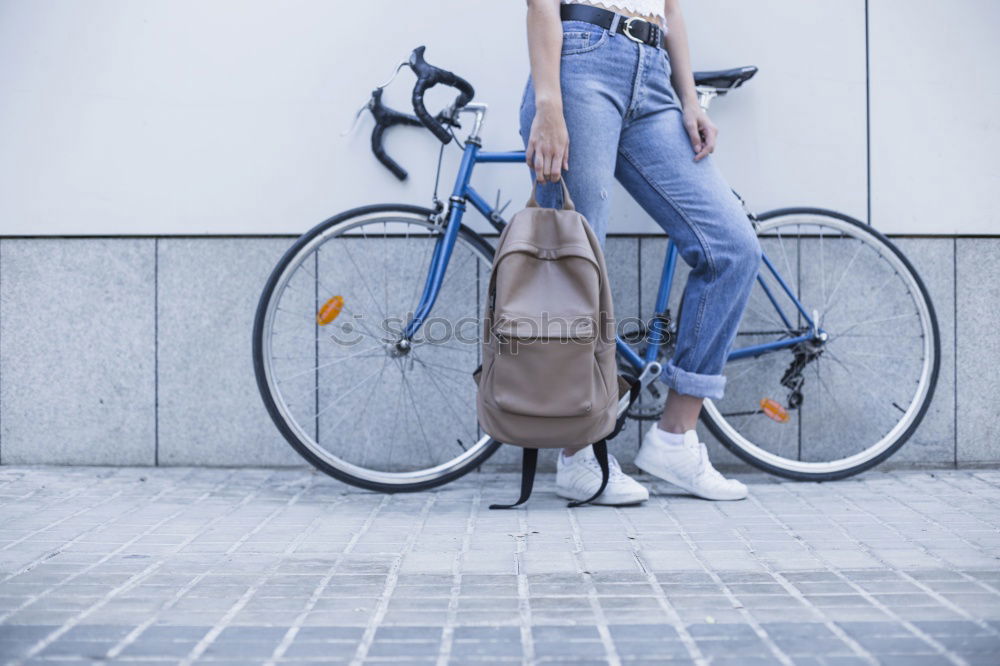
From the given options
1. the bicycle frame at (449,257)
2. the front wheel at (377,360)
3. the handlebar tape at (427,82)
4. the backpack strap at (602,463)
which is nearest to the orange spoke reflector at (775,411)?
the bicycle frame at (449,257)

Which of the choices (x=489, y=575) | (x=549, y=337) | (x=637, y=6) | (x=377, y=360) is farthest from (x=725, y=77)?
(x=489, y=575)

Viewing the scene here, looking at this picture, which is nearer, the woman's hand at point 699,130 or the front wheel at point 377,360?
the woman's hand at point 699,130

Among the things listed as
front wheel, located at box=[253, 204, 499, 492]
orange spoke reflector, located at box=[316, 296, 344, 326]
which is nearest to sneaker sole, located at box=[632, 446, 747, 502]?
front wheel, located at box=[253, 204, 499, 492]

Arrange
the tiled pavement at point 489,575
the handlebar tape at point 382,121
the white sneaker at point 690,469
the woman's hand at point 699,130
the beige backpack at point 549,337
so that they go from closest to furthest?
the tiled pavement at point 489,575
the beige backpack at point 549,337
the woman's hand at point 699,130
the white sneaker at point 690,469
the handlebar tape at point 382,121

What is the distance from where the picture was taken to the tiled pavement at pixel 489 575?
2.03 m

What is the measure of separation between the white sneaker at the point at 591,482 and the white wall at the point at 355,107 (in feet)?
3.40

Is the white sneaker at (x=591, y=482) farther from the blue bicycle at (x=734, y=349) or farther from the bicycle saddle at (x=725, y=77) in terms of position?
the bicycle saddle at (x=725, y=77)

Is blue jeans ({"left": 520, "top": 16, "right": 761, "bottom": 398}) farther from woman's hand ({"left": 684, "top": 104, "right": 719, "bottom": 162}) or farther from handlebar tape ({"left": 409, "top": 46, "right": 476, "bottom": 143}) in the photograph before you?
handlebar tape ({"left": 409, "top": 46, "right": 476, "bottom": 143})

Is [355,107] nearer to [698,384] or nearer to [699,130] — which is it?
[699,130]

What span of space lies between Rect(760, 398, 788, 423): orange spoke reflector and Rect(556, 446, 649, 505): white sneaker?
2.45 feet

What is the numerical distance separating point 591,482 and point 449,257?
940 millimetres

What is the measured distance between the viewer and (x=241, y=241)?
395cm

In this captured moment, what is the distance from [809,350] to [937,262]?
775 mm

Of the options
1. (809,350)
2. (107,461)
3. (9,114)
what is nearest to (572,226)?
(809,350)
